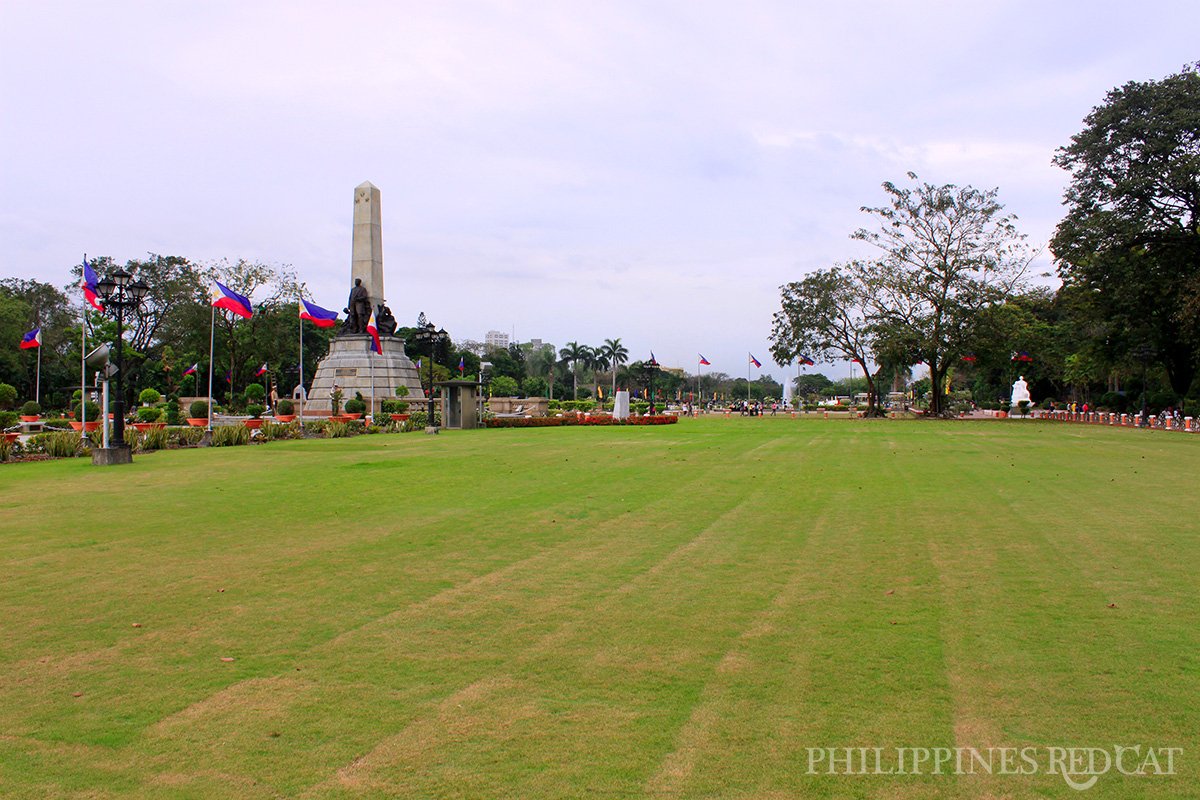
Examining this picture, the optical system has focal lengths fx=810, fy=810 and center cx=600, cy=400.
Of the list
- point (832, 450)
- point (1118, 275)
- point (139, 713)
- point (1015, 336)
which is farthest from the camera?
point (1015, 336)

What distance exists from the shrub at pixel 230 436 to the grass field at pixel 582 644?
1239 centimetres

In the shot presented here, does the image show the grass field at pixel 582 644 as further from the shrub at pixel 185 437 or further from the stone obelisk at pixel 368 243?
the stone obelisk at pixel 368 243

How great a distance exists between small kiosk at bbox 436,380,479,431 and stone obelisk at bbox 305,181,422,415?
968cm

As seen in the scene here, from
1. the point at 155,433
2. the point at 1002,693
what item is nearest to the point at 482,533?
the point at 1002,693

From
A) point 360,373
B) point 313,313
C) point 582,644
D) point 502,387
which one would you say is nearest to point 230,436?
point 313,313

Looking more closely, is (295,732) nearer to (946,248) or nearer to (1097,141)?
(1097,141)

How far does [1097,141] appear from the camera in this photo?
34.5 meters

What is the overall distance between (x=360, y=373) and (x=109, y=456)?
2662cm

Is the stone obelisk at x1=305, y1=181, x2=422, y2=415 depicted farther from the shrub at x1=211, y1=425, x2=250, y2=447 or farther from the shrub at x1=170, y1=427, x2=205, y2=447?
the shrub at x1=170, y1=427, x2=205, y2=447

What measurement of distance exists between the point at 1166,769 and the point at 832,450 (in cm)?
1716

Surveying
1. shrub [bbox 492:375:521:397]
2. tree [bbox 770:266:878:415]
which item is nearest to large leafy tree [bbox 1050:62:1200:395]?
tree [bbox 770:266:878:415]

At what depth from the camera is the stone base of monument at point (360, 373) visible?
141ft

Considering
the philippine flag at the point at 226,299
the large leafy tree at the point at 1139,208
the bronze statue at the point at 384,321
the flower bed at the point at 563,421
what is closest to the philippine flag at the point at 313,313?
the philippine flag at the point at 226,299

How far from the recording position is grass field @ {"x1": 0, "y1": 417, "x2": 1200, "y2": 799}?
11.1ft
